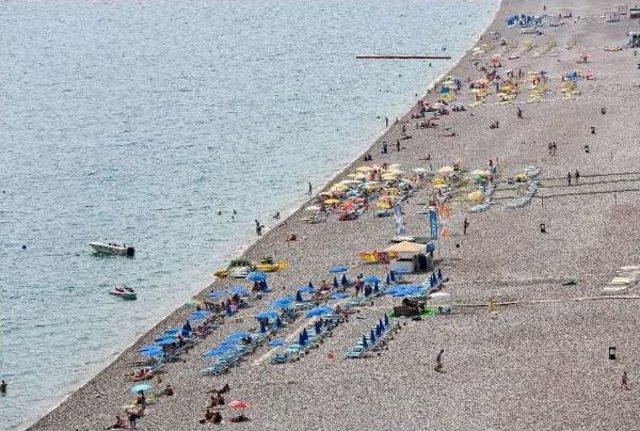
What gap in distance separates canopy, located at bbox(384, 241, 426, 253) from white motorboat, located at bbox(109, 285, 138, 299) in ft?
36.3

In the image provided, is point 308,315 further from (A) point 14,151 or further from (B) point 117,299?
(A) point 14,151

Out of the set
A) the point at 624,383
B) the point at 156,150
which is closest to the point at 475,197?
the point at 624,383

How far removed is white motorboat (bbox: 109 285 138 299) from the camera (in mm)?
66000

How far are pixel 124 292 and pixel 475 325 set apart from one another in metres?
18.4

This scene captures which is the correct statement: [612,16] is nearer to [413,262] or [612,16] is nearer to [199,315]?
[413,262]

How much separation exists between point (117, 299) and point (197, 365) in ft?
45.5

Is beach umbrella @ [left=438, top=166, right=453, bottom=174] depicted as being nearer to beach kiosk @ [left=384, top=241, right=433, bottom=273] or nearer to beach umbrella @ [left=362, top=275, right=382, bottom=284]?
beach kiosk @ [left=384, top=241, right=433, bottom=273]

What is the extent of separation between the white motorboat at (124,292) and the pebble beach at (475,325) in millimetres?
3909

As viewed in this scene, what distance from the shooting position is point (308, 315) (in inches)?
2201

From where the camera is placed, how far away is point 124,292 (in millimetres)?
66125

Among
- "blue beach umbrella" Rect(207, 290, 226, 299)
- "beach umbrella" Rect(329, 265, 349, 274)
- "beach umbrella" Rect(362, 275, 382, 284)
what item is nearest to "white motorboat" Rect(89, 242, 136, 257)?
"blue beach umbrella" Rect(207, 290, 226, 299)

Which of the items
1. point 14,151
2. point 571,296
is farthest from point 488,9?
point 571,296

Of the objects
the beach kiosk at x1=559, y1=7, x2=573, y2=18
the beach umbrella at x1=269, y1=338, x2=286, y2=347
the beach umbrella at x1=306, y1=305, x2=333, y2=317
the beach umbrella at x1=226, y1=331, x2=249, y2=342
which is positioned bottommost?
the beach umbrella at x1=269, y1=338, x2=286, y2=347

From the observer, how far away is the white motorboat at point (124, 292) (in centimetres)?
6600
